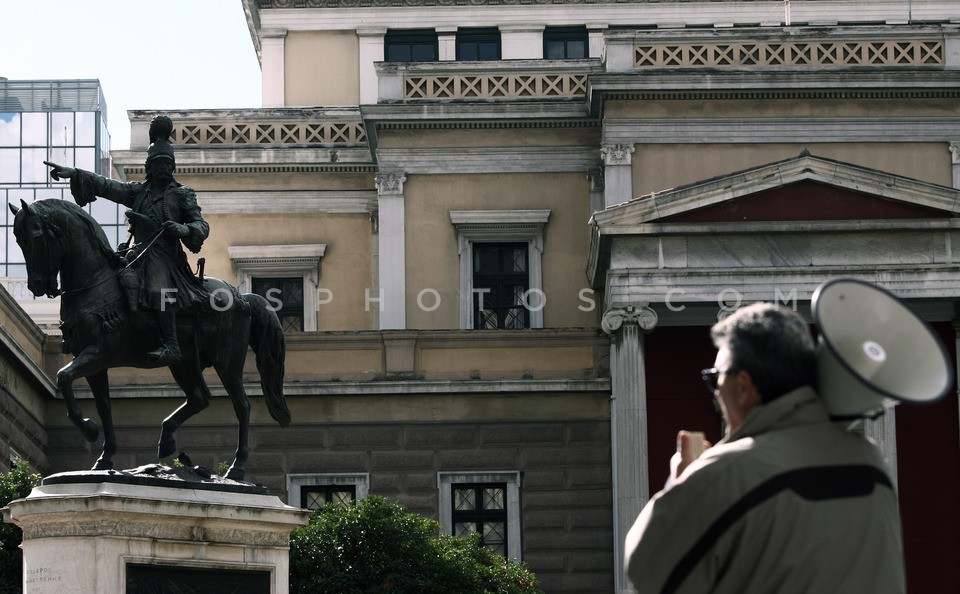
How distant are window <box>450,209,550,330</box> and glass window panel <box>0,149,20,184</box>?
53110 millimetres

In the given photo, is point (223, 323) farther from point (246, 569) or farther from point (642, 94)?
point (642, 94)

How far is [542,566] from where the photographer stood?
3188 centimetres

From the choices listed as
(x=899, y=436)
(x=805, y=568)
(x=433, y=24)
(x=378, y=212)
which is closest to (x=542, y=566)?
(x=899, y=436)

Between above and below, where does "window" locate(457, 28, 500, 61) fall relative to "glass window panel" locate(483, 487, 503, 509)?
above

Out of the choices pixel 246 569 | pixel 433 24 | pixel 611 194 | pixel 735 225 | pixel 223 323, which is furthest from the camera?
pixel 433 24

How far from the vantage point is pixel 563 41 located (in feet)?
144

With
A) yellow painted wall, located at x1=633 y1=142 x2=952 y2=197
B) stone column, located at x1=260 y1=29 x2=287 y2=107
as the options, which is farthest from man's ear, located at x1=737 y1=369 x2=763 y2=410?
stone column, located at x1=260 y1=29 x2=287 y2=107

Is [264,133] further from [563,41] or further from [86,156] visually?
[86,156]

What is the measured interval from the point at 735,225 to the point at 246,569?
18.3 m

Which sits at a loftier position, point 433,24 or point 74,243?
point 433,24

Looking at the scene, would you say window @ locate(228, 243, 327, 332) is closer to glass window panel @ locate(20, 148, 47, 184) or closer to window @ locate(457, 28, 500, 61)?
window @ locate(457, 28, 500, 61)

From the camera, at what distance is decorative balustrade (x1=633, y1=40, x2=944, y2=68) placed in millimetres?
36188

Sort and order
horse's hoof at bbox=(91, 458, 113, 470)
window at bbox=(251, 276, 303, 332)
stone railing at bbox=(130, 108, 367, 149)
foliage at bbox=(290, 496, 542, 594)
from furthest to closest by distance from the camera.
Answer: stone railing at bbox=(130, 108, 367, 149)
window at bbox=(251, 276, 303, 332)
foliage at bbox=(290, 496, 542, 594)
horse's hoof at bbox=(91, 458, 113, 470)

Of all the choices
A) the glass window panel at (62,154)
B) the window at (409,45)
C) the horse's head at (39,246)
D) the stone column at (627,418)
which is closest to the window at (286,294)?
the window at (409,45)
